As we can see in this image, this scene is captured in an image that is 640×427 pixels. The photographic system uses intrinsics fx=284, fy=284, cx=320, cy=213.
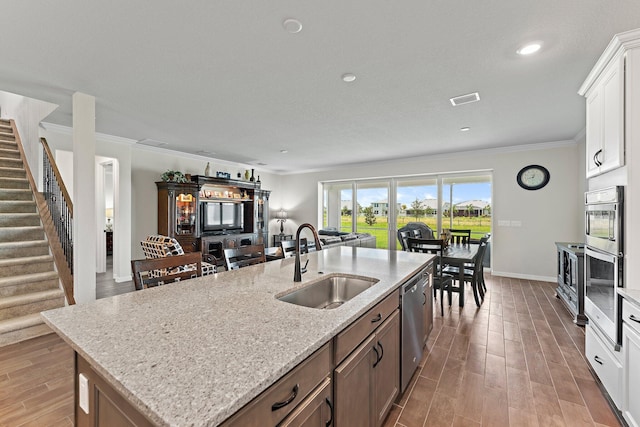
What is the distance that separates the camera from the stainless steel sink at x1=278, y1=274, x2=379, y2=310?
1847 millimetres

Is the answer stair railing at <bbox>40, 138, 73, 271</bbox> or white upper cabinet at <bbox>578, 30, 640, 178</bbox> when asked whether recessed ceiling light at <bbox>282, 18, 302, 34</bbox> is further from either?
stair railing at <bbox>40, 138, 73, 271</bbox>

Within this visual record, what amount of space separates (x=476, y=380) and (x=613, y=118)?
7.03 feet

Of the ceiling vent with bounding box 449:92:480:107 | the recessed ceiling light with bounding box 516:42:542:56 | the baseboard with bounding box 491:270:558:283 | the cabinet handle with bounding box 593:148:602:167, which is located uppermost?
the ceiling vent with bounding box 449:92:480:107

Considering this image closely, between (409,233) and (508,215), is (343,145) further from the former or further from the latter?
(508,215)

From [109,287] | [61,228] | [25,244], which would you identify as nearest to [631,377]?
[61,228]

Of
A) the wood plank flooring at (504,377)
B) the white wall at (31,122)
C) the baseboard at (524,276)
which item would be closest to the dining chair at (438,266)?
the wood plank flooring at (504,377)

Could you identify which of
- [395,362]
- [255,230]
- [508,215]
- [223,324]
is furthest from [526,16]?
[255,230]

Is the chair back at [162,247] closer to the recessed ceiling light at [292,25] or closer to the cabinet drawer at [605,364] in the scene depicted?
the recessed ceiling light at [292,25]

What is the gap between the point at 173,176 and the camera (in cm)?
568

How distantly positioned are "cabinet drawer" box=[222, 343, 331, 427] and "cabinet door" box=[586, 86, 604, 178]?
2.61 m

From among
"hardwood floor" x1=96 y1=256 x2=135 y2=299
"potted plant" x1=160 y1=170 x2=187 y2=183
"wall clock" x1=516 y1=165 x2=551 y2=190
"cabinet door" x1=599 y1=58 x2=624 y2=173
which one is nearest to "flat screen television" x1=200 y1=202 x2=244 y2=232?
"potted plant" x1=160 y1=170 x2=187 y2=183

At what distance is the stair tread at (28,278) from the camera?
3.19 meters

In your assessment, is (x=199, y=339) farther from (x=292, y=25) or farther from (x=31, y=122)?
(x=31, y=122)

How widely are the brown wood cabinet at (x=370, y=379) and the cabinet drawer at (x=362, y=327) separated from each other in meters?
0.03
